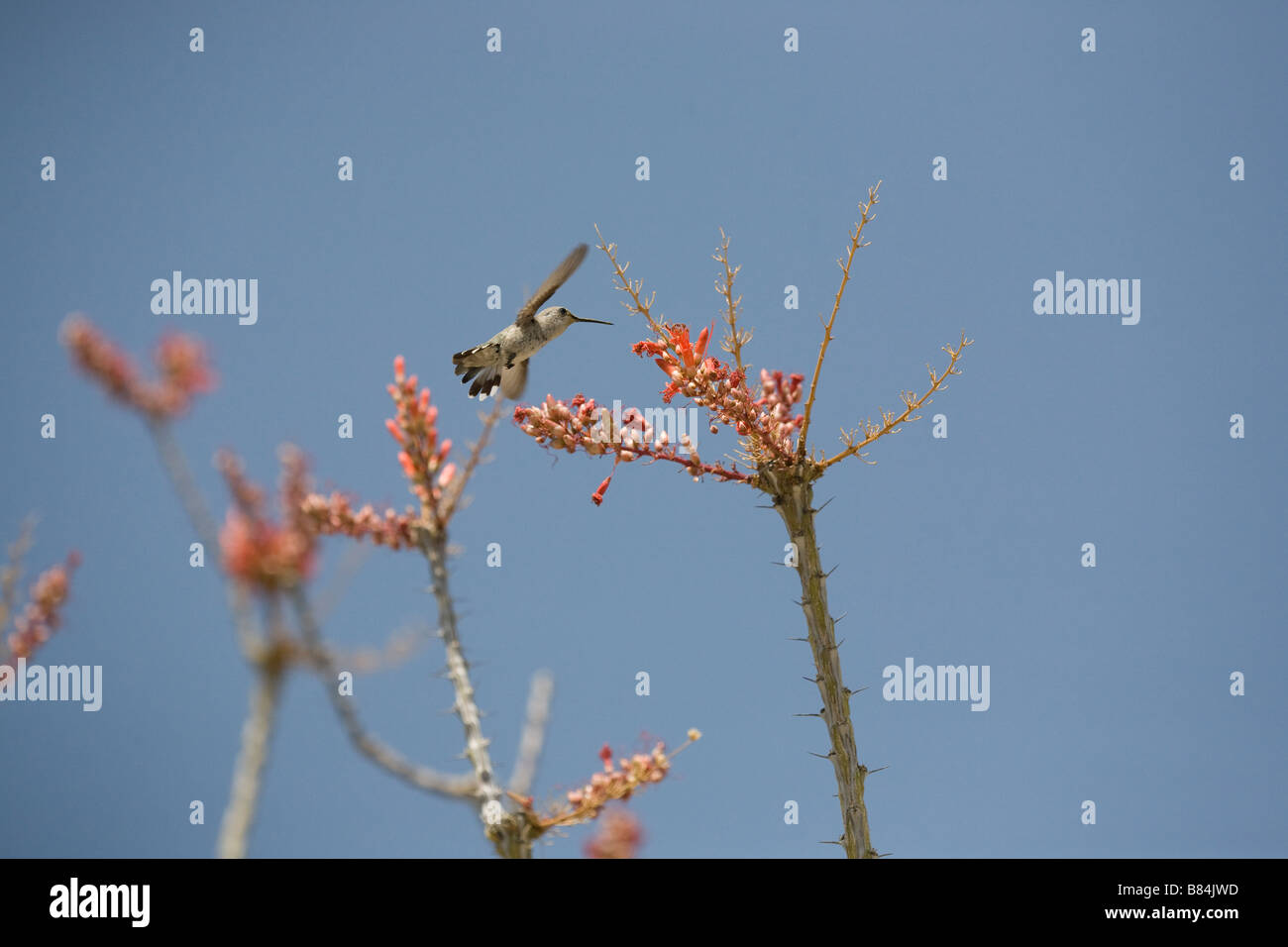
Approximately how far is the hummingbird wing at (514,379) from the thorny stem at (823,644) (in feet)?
4.86

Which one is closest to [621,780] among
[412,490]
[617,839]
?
[617,839]

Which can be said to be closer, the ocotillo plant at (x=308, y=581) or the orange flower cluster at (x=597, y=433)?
the ocotillo plant at (x=308, y=581)

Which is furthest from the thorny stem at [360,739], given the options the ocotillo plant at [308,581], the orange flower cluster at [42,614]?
the orange flower cluster at [42,614]

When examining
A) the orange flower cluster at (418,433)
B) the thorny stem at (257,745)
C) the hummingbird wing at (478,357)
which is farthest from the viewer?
the hummingbird wing at (478,357)

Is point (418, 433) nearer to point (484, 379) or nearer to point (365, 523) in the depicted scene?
point (365, 523)

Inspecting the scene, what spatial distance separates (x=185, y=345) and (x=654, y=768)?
2687 mm

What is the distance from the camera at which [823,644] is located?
214 inches

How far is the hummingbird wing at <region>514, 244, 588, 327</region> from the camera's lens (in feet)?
19.7

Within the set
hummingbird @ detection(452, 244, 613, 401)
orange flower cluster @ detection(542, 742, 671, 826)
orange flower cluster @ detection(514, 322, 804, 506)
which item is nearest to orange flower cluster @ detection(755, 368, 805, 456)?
orange flower cluster @ detection(514, 322, 804, 506)

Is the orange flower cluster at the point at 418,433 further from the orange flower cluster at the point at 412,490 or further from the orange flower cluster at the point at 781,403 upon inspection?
the orange flower cluster at the point at 781,403

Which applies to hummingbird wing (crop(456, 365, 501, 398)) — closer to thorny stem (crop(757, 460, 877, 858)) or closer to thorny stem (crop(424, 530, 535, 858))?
thorny stem (crop(757, 460, 877, 858))

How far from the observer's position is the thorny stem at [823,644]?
5.25m
